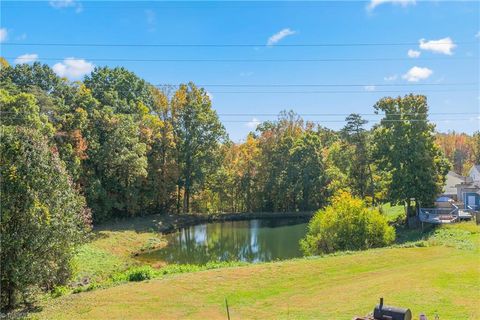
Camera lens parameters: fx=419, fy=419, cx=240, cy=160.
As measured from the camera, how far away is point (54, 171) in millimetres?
15906

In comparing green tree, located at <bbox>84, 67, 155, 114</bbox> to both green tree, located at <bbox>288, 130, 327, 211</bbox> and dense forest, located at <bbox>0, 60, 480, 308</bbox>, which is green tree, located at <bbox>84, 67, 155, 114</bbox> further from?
green tree, located at <bbox>288, 130, 327, 211</bbox>

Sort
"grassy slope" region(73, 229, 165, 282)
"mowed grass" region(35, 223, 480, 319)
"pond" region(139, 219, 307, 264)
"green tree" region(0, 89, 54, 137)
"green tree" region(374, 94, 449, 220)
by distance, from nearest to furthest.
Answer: "mowed grass" region(35, 223, 480, 319), "grassy slope" region(73, 229, 165, 282), "green tree" region(0, 89, 54, 137), "pond" region(139, 219, 307, 264), "green tree" region(374, 94, 449, 220)

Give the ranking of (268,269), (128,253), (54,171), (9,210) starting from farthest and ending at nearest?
(128,253), (268,269), (54,171), (9,210)

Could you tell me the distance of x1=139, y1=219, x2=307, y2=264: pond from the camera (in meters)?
32.0

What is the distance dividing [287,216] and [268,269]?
33.9 m

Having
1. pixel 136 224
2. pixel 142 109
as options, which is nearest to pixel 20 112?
pixel 136 224

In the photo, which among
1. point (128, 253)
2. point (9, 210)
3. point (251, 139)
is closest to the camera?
point (9, 210)

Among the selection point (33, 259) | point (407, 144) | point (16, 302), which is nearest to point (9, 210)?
point (33, 259)

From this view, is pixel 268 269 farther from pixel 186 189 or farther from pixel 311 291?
pixel 186 189

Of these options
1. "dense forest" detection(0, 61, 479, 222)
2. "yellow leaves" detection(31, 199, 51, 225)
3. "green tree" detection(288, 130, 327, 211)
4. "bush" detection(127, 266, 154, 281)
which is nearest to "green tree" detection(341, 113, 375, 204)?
"dense forest" detection(0, 61, 479, 222)

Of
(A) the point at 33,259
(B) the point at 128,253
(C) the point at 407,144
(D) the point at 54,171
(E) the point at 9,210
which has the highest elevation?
(C) the point at 407,144

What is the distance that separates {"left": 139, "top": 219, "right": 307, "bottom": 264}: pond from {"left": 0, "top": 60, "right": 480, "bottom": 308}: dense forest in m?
6.24

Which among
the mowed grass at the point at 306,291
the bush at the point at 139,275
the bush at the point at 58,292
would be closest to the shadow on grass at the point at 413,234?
the mowed grass at the point at 306,291

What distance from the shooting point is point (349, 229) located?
2589 cm
